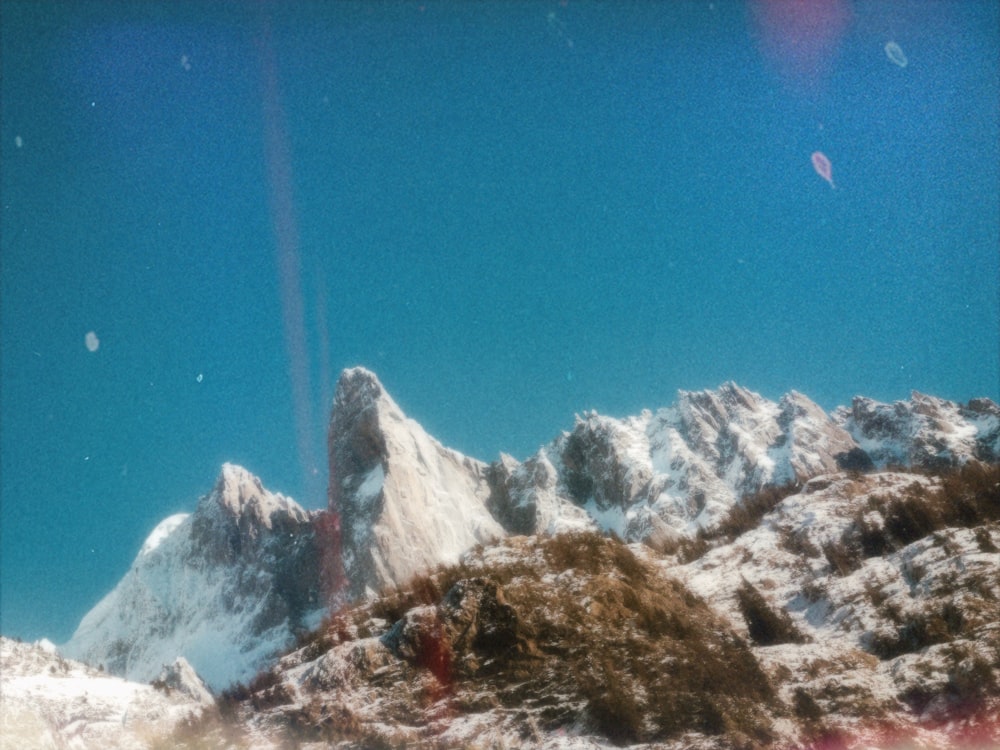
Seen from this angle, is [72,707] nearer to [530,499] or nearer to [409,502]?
[409,502]

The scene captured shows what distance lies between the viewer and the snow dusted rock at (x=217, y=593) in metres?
121

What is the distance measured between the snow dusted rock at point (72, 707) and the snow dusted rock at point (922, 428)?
4372 inches

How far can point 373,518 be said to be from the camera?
11519cm

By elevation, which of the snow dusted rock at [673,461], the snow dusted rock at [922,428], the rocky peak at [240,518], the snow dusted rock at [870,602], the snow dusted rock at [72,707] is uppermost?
the rocky peak at [240,518]

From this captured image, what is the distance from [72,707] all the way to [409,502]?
108 m

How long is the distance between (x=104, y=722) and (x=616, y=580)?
971 cm

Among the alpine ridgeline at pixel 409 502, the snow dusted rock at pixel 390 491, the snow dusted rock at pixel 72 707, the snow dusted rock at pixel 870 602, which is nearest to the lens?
the snow dusted rock at pixel 870 602

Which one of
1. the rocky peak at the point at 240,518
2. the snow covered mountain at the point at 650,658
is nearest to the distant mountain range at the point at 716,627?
the snow covered mountain at the point at 650,658

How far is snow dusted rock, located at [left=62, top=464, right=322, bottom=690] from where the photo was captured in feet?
396

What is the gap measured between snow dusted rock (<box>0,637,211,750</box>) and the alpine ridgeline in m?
89.3

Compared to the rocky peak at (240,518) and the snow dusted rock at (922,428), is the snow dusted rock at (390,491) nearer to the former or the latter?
the rocky peak at (240,518)

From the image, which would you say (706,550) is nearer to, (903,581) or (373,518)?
(903,581)

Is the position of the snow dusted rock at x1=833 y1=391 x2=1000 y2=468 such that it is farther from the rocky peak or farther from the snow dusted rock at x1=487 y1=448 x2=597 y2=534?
the rocky peak

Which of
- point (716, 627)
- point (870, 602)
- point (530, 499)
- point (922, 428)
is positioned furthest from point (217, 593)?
point (870, 602)
